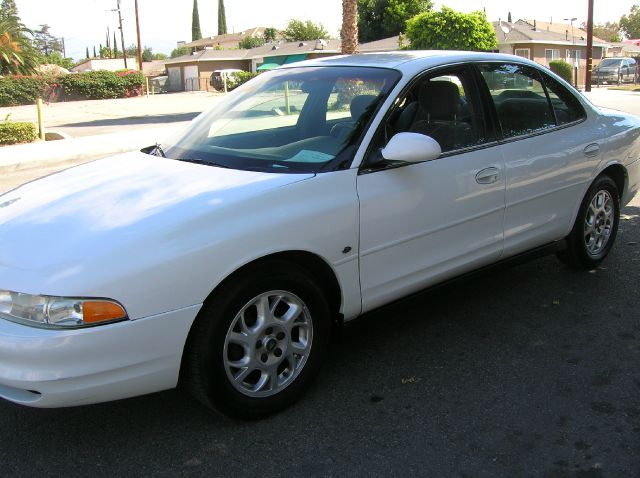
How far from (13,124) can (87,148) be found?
95.0 inches

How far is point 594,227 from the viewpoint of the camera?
485 cm

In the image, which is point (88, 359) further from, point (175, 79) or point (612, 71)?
point (175, 79)

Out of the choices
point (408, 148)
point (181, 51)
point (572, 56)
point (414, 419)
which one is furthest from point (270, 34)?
point (414, 419)

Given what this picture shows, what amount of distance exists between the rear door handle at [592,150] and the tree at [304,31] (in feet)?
240

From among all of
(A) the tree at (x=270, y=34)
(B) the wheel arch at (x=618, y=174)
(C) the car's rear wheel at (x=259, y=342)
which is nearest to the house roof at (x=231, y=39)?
(A) the tree at (x=270, y=34)

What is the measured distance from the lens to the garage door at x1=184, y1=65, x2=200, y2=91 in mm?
64631

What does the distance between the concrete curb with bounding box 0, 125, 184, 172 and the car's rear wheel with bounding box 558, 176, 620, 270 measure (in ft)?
25.9

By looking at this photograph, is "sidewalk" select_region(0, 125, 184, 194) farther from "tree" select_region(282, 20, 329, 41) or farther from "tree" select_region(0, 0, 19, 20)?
"tree" select_region(282, 20, 329, 41)

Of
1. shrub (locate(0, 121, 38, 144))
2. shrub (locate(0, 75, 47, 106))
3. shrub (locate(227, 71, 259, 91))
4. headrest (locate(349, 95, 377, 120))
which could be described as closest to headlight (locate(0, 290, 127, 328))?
headrest (locate(349, 95, 377, 120))

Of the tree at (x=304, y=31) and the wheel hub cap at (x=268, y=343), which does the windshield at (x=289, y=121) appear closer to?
the wheel hub cap at (x=268, y=343)

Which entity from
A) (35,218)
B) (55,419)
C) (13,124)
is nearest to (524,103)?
(35,218)

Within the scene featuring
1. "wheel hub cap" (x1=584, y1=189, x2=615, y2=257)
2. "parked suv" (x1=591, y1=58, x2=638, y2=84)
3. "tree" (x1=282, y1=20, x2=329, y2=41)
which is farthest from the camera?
"tree" (x1=282, y1=20, x2=329, y2=41)

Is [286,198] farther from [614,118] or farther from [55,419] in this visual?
[614,118]

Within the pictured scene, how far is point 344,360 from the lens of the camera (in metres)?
3.65
